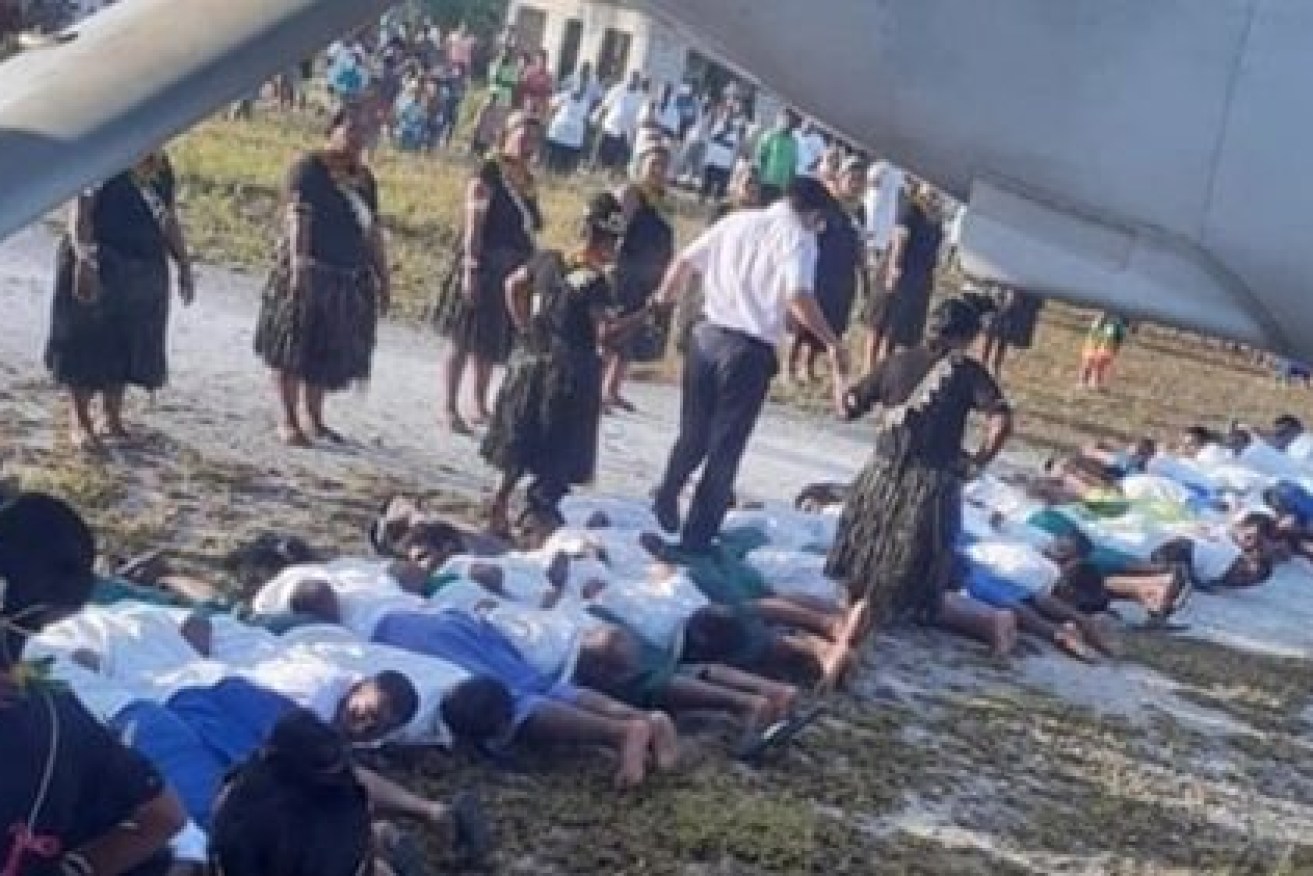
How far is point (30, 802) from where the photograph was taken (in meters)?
4.26

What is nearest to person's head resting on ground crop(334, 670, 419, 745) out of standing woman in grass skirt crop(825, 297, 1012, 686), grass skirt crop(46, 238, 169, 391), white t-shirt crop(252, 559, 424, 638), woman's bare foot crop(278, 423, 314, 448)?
white t-shirt crop(252, 559, 424, 638)

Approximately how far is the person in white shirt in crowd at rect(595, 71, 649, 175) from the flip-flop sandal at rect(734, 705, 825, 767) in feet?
65.1

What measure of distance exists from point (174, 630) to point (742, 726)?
1.92 meters

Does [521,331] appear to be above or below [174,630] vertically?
above

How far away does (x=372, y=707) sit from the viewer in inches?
253

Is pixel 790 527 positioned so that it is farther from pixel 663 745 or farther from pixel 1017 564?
pixel 663 745

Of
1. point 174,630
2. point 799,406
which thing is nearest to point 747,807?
point 174,630

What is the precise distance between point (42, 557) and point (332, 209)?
5.89 m

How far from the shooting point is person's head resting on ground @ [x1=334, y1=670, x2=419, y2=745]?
642 cm

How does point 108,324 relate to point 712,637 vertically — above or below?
above

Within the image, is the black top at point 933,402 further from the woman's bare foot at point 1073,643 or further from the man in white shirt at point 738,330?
the woman's bare foot at point 1073,643

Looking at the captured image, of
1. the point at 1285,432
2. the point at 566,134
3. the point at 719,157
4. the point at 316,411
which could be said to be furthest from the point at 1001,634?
the point at 719,157

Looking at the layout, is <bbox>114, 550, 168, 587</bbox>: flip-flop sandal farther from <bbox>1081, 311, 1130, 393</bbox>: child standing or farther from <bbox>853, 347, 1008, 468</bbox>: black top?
<bbox>1081, 311, 1130, 393</bbox>: child standing

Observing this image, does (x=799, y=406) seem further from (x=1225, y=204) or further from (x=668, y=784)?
(x=1225, y=204)
